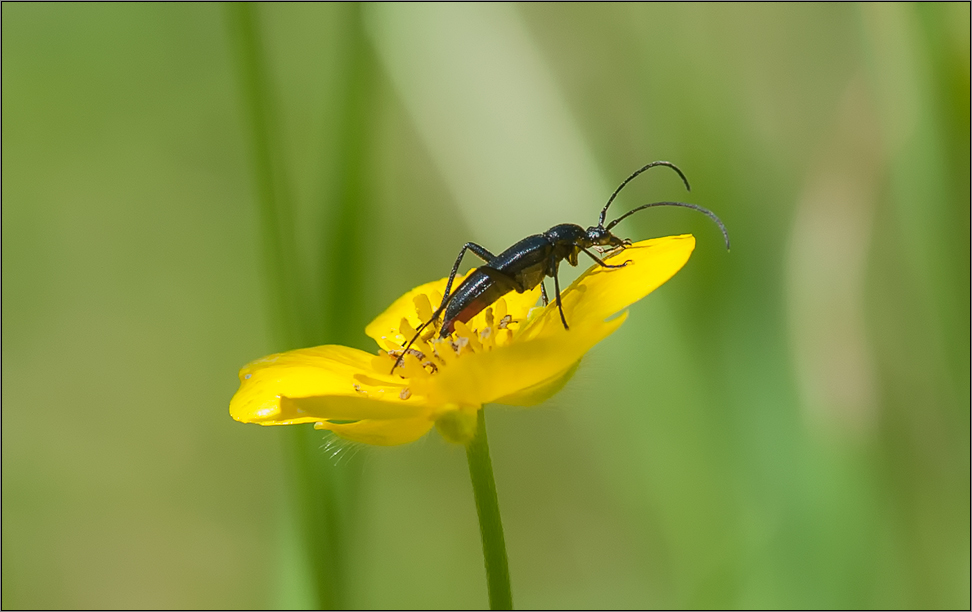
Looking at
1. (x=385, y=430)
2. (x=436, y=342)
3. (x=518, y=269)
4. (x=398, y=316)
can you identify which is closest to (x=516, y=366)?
(x=385, y=430)

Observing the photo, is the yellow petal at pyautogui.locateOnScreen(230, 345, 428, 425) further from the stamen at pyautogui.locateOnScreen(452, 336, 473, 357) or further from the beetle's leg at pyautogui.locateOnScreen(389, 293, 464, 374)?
the stamen at pyautogui.locateOnScreen(452, 336, 473, 357)

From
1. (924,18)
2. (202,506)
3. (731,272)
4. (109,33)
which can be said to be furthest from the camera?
(109,33)

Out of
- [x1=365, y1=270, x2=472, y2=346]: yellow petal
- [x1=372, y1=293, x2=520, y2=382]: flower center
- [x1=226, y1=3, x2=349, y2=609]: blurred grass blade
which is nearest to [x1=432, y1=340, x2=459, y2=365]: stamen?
[x1=372, y1=293, x2=520, y2=382]: flower center

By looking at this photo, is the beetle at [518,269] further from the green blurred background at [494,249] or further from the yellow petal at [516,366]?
the green blurred background at [494,249]

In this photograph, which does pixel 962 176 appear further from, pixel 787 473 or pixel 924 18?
pixel 787 473

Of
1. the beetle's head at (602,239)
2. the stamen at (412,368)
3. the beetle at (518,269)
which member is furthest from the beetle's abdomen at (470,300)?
the beetle's head at (602,239)

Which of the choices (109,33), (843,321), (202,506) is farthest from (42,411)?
(843,321)
